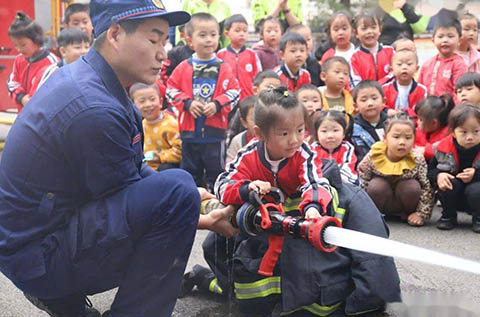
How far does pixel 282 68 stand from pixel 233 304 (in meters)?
2.99

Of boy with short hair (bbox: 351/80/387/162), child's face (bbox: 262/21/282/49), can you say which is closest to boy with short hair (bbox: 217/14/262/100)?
child's face (bbox: 262/21/282/49)

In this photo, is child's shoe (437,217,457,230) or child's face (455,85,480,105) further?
child's face (455,85,480,105)

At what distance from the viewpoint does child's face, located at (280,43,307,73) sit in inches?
208

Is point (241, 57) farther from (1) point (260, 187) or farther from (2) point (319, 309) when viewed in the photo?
(2) point (319, 309)

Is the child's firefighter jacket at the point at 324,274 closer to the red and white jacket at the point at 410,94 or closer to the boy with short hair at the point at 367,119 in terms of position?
the boy with short hair at the point at 367,119

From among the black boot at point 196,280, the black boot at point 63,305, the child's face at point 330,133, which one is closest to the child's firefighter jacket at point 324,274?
the black boot at point 196,280

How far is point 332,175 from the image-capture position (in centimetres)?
269

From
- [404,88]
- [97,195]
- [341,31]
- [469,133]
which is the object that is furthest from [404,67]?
[97,195]

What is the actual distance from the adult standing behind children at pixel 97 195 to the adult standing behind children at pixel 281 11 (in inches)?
177

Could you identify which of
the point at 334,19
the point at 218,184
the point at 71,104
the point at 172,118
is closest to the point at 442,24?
the point at 334,19

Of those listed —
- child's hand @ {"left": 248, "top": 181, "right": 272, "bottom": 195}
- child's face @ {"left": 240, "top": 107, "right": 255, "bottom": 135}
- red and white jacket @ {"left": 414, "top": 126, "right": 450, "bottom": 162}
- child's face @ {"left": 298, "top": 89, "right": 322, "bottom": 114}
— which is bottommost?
red and white jacket @ {"left": 414, "top": 126, "right": 450, "bottom": 162}

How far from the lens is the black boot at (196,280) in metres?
2.88

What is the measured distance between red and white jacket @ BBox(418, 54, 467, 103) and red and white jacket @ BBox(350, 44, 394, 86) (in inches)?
15.0

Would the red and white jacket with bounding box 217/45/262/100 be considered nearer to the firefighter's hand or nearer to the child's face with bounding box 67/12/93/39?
the child's face with bounding box 67/12/93/39
